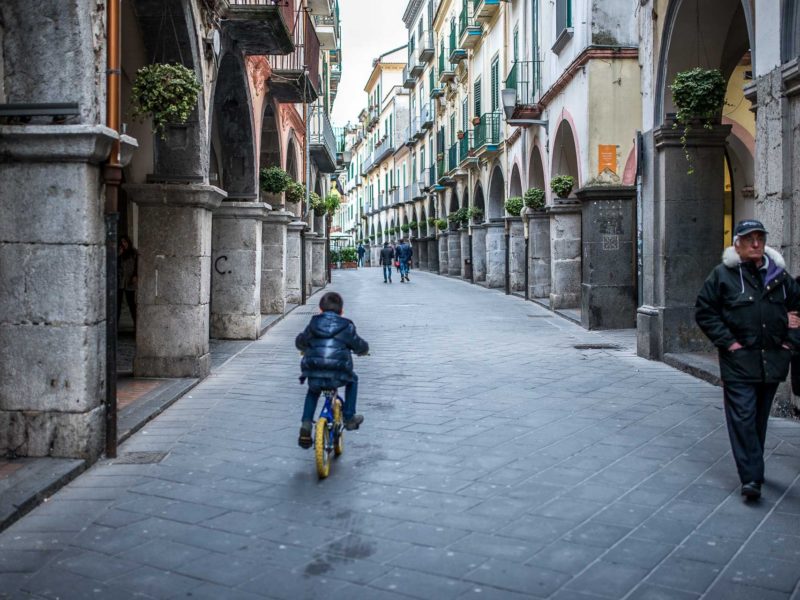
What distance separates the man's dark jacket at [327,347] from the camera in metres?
6.01

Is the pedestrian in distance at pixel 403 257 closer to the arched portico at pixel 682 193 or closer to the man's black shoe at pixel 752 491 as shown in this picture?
the arched portico at pixel 682 193

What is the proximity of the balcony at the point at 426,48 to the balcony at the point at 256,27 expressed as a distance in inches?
1191

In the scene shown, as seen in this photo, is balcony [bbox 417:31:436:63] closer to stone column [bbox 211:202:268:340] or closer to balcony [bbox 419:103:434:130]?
balcony [bbox 419:103:434:130]

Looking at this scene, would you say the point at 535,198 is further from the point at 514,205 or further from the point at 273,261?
the point at 273,261

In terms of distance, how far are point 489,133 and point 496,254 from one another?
3.84 m

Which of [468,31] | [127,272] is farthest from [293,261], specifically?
[468,31]

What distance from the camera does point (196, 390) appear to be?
945 centimetres

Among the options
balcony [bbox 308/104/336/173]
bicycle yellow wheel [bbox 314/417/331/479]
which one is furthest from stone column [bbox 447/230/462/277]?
bicycle yellow wheel [bbox 314/417/331/479]

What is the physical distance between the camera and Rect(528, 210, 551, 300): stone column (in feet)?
71.5

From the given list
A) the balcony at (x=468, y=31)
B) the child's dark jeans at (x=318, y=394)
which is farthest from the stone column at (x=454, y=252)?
the child's dark jeans at (x=318, y=394)

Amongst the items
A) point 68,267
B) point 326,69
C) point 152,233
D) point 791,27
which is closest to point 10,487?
point 68,267

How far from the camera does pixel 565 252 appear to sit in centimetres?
1891

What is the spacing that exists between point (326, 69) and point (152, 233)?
23096mm

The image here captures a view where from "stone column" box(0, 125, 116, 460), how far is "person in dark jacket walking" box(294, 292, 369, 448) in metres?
1.52
